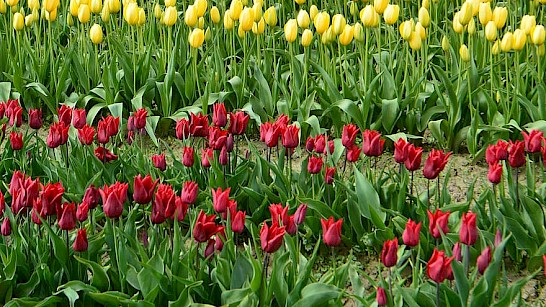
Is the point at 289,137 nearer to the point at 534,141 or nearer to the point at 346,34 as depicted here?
the point at 534,141

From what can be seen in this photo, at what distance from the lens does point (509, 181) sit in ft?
12.4

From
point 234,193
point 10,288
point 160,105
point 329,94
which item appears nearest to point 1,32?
point 160,105

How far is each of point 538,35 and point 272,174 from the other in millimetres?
1517

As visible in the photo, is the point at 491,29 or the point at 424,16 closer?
the point at 491,29

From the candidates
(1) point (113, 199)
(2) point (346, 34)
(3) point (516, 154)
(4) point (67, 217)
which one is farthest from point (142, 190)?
(2) point (346, 34)

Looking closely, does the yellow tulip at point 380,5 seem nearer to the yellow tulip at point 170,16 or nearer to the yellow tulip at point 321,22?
the yellow tulip at point 321,22

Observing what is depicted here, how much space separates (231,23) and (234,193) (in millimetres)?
1547

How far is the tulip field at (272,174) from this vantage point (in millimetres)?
2941

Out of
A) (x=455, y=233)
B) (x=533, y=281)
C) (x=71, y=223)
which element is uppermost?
(x=71, y=223)

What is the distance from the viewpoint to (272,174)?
4.52 m

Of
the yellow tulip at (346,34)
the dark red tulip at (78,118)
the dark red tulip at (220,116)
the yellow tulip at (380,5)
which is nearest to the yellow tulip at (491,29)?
the yellow tulip at (380,5)

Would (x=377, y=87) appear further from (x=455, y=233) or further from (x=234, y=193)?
(x=455, y=233)

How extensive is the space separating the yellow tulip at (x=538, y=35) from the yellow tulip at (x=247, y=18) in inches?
59.0

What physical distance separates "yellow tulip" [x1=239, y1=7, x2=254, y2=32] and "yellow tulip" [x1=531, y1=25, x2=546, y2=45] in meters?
1.50
